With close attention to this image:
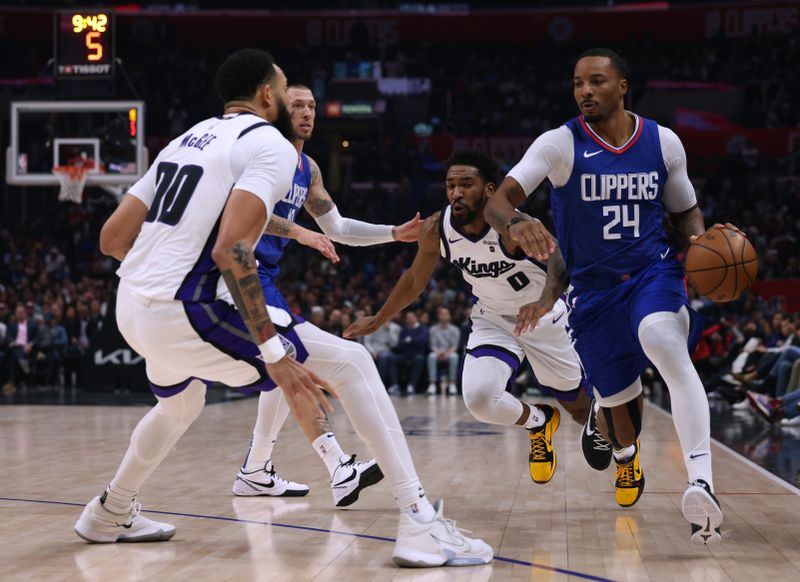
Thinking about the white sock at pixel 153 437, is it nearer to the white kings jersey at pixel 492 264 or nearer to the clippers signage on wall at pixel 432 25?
the white kings jersey at pixel 492 264

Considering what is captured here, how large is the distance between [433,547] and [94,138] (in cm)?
1323

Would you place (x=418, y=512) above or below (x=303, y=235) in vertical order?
below

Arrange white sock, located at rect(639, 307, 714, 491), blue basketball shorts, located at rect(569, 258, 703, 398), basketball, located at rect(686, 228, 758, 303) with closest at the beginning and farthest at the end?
white sock, located at rect(639, 307, 714, 491) < basketball, located at rect(686, 228, 758, 303) < blue basketball shorts, located at rect(569, 258, 703, 398)

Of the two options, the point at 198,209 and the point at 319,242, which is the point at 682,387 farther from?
the point at 198,209

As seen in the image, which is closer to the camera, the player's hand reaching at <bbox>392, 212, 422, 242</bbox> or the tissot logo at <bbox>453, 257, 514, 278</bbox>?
the player's hand reaching at <bbox>392, 212, 422, 242</bbox>

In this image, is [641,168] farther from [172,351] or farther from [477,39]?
[477,39]

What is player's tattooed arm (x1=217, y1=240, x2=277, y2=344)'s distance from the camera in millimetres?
3740

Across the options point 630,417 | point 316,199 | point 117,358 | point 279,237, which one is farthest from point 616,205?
point 117,358

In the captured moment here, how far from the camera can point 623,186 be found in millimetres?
5145

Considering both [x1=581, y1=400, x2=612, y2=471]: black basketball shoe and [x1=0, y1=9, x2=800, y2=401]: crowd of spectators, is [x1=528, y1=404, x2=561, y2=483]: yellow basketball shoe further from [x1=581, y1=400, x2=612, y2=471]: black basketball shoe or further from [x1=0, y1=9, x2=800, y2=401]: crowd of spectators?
[x1=0, y1=9, x2=800, y2=401]: crowd of spectators

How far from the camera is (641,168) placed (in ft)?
16.9

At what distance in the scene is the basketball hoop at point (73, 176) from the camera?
15883 millimetres

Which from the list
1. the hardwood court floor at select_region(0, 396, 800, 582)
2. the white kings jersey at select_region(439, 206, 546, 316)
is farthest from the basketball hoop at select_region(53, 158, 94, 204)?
the white kings jersey at select_region(439, 206, 546, 316)

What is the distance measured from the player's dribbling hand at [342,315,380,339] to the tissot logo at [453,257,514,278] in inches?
33.0
